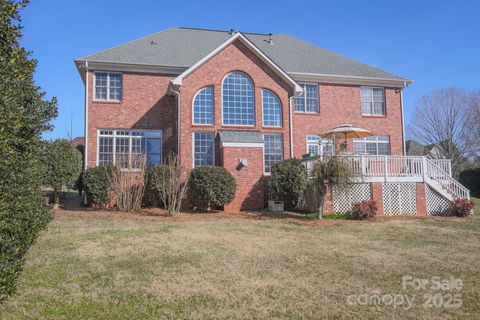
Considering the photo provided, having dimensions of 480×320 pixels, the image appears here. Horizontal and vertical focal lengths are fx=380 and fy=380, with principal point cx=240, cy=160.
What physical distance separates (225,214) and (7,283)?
11.2 metres

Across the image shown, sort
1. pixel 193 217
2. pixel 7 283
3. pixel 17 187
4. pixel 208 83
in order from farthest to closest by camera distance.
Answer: pixel 208 83
pixel 193 217
pixel 17 187
pixel 7 283

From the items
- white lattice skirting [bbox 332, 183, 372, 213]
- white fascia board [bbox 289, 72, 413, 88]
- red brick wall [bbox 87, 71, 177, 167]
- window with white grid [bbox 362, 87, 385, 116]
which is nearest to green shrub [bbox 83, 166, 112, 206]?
red brick wall [bbox 87, 71, 177, 167]

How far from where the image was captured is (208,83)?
18219 mm

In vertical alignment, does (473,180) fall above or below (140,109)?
below

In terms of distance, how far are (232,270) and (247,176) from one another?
378 inches

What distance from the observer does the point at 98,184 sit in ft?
51.5

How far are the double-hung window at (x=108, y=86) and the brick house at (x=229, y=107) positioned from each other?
0.16ft

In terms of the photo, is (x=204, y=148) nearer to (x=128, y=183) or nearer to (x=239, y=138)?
(x=239, y=138)

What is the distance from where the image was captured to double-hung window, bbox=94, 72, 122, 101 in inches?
764

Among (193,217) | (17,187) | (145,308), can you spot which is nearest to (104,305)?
(145,308)

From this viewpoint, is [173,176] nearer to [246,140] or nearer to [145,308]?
[246,140]

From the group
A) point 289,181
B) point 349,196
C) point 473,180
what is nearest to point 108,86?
point 289,181

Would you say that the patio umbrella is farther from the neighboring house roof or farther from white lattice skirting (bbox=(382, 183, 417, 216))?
the neighboring house roof

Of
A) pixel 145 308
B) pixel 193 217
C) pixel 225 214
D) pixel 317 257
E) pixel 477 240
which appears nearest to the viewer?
pixel 145 308
